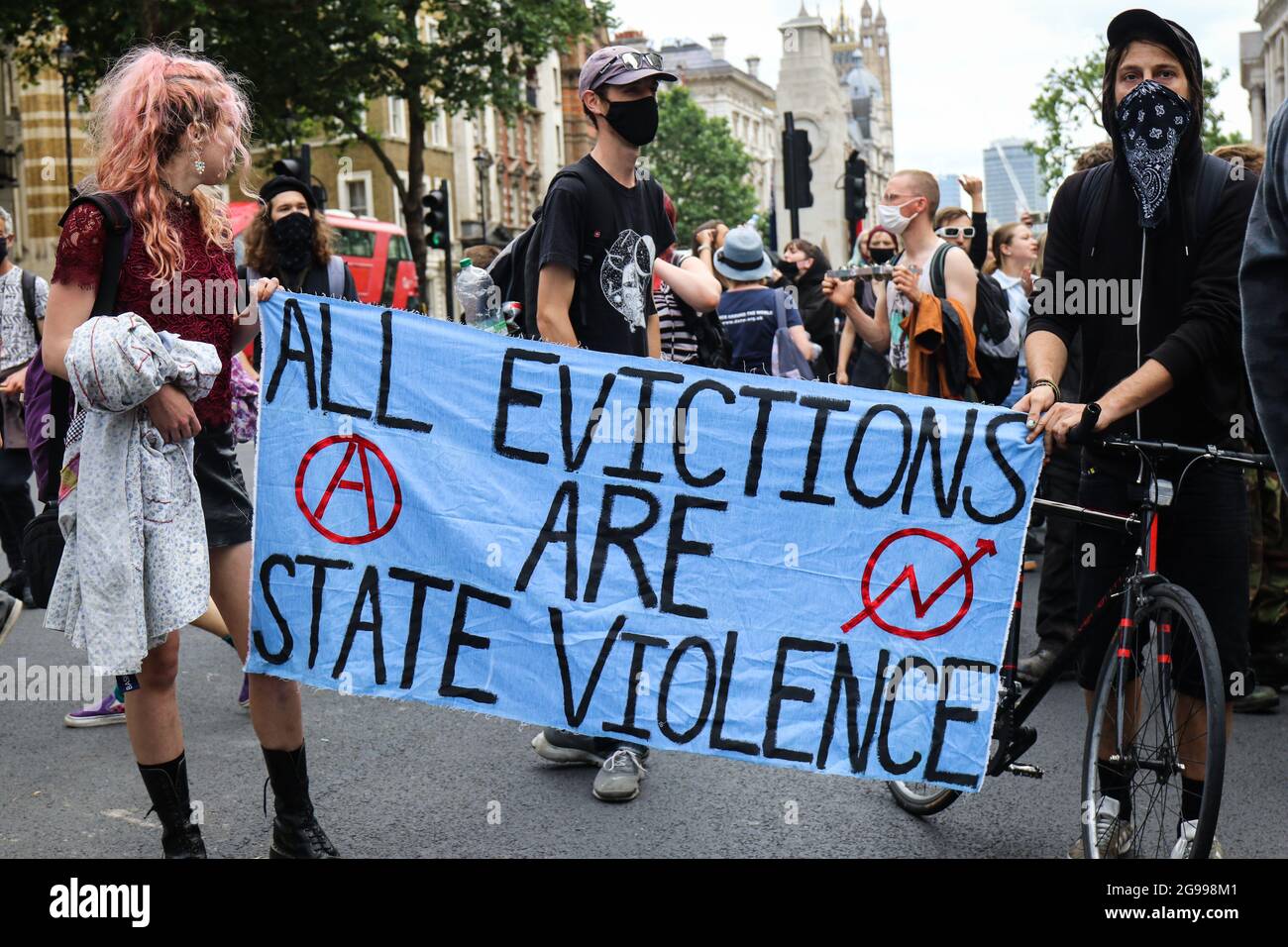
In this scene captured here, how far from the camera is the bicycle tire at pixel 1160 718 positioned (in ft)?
10.7

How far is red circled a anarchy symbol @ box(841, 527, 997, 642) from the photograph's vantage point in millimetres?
3797

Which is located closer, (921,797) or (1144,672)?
(1144,672)

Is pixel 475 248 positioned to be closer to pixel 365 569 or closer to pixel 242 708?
pixel 242 708

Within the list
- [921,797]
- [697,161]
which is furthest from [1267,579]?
[697,161]

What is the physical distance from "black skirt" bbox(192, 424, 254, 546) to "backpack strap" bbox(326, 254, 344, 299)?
206cm

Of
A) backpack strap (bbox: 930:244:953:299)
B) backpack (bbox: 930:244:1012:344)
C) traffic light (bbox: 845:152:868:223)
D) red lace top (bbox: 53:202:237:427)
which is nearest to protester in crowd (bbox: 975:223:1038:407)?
backpack (bbox: 930:244:1012:344)

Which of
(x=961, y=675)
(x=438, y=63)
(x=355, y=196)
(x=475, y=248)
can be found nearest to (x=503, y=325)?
(x=961, y=675)

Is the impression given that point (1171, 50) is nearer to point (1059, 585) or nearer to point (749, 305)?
point (1059, 585)

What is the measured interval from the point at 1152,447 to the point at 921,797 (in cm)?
145

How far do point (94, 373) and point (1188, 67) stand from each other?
2813 millimetres

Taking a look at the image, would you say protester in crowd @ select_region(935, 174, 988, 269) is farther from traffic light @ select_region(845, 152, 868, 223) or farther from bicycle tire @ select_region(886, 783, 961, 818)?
traffic light @ select_region(845, 152, 868, 223)

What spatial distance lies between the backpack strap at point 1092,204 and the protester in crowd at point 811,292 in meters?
7.05

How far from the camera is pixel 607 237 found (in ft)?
15.4

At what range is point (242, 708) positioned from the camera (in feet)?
19.4
